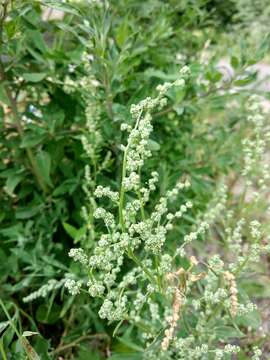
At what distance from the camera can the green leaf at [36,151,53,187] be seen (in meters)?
1.17

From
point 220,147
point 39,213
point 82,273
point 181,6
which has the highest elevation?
point 181,6

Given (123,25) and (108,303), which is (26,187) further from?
(108,303)

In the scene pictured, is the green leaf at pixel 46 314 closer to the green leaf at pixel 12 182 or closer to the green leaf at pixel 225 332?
the green leaf at pixel 12 182

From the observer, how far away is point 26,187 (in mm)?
1322

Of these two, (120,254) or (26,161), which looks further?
(26,161)

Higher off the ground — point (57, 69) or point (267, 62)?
point (267, 62)

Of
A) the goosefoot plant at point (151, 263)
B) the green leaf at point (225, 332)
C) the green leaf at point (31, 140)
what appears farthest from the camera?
the green leaf at point (31, 140)

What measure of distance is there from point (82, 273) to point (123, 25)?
0.58 m

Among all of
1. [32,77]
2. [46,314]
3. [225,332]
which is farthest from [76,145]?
[225,332]

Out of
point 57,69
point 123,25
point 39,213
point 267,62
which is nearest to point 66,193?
point 39,213

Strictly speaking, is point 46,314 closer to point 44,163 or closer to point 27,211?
point 27,211

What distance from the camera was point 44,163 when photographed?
1.17 m

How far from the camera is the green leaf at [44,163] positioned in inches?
46.0

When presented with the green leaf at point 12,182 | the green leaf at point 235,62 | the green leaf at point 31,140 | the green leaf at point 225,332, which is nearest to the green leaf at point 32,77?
the green leaf at point 31,140
